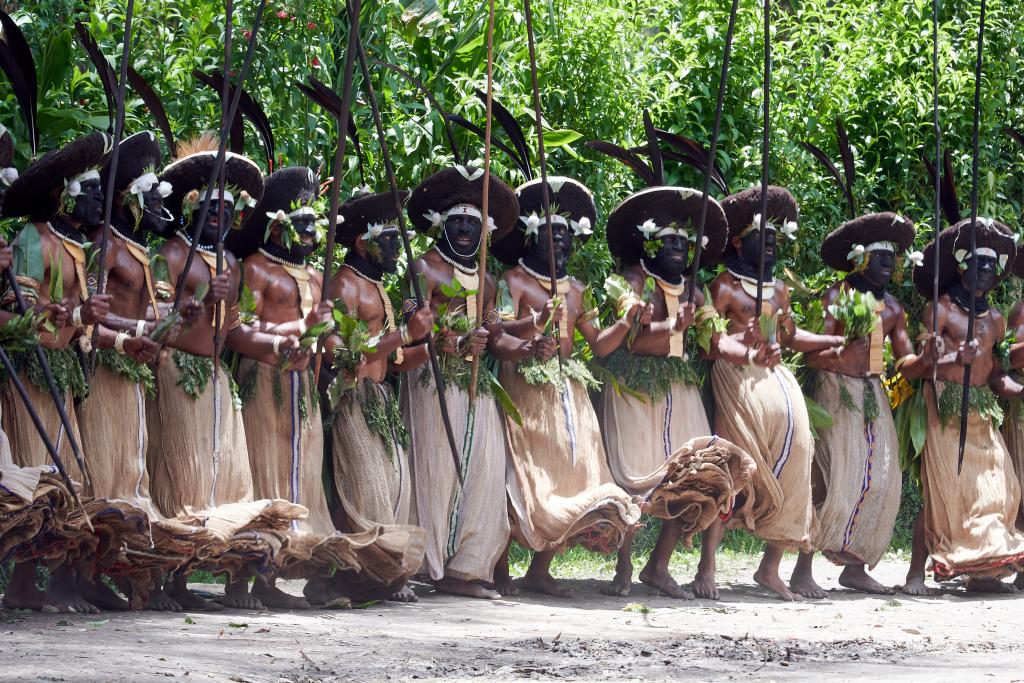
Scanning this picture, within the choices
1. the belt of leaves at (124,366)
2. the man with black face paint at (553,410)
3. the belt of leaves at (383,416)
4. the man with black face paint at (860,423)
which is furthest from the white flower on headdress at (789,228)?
the belt of leaves at (124,366)

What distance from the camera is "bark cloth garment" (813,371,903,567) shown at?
301 inches

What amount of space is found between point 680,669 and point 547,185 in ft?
9.23

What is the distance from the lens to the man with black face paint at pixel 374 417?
255 inches

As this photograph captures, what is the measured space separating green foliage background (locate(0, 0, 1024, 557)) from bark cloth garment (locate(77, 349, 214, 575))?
167cm

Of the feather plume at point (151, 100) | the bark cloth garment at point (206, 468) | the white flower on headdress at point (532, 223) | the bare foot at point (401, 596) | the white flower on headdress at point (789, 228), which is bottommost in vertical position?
the bare foot at point (401, 596)

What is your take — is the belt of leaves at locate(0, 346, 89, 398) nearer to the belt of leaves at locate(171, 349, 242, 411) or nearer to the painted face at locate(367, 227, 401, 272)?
the belt of leaves at locate(171, 349, 242, 411)

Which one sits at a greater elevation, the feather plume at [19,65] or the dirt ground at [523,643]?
the feather plume at [19,65]

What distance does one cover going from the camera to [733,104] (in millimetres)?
9734

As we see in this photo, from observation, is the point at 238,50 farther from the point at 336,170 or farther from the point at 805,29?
the point at 805,29

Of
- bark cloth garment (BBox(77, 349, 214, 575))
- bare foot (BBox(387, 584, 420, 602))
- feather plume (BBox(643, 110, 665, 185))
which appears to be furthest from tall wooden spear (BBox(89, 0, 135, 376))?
feather plume (BBox(643, 110, 665, 185))

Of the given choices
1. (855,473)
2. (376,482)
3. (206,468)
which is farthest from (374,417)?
(855,473)

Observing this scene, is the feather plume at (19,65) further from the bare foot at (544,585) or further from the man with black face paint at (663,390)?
the bare foot at (544,585)

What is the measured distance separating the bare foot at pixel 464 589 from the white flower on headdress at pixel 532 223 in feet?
5.57

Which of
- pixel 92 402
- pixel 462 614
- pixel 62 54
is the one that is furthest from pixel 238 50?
pixel 462 614
